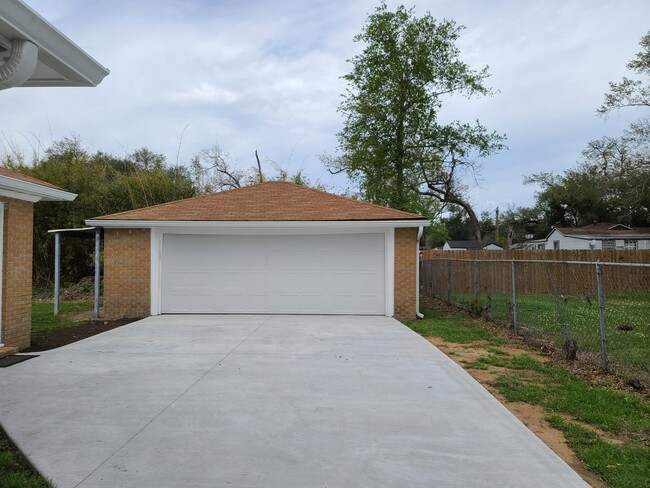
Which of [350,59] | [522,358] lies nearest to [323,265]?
[522,358]

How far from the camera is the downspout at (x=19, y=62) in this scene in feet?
9.62

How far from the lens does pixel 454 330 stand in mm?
10180

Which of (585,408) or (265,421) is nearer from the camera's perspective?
(265,421)

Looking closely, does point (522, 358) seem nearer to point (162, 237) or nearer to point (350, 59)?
point (162, 237)

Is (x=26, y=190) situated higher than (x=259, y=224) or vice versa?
(x=26, y=190)

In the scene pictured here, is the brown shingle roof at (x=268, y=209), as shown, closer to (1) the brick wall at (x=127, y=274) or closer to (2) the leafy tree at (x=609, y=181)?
(1) the brick wall at (x=127, y=274)

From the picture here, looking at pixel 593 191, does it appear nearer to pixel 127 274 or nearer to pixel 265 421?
pixel 127 274

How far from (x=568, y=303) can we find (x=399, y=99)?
11613 millimetres

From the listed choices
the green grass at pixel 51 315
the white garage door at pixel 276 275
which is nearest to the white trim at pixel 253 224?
the white garage door at pixel 276 275

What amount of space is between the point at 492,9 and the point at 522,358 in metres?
9.04

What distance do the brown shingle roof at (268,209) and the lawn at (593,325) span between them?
3.57 metres

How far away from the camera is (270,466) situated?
3578 millimetres

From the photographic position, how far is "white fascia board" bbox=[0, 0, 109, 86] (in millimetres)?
2748

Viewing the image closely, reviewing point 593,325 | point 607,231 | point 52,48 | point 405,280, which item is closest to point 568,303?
point 593,325
